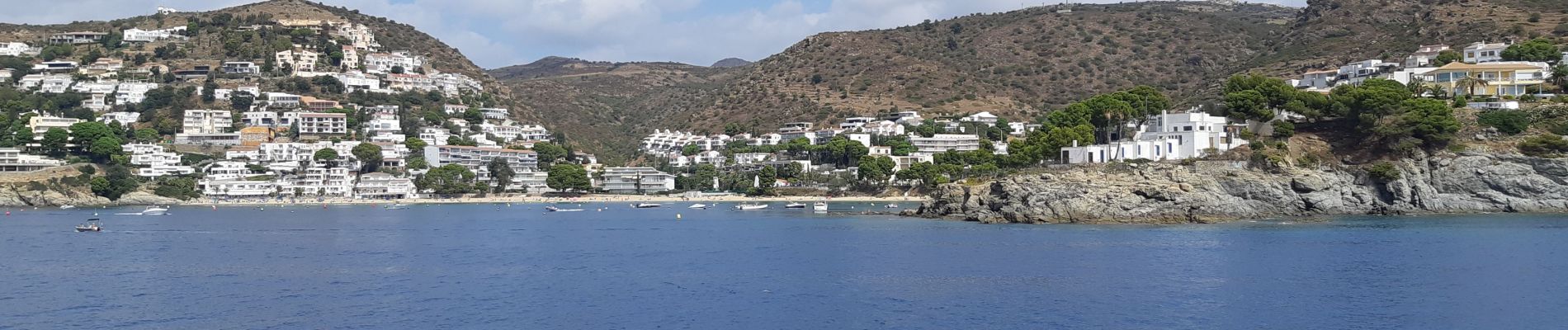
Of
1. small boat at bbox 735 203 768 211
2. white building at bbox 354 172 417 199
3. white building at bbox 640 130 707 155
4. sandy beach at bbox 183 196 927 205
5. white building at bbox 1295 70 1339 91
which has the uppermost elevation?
white building at bbox 1295 70 1339 91

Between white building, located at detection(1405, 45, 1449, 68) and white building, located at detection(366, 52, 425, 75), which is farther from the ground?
white building, located at detection(366, 52, 425, 75)

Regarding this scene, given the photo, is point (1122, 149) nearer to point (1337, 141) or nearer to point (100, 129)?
point (1337, 141)

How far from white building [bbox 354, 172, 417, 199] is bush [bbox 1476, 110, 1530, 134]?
7757 centimetres

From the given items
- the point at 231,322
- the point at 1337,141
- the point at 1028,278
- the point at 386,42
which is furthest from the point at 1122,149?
the point at 386,42

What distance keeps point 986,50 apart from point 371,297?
442 ft

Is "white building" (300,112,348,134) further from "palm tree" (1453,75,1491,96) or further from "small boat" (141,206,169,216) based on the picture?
"palm tree" (1453,75,1491,96)

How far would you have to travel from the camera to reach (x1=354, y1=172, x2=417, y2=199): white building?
110m

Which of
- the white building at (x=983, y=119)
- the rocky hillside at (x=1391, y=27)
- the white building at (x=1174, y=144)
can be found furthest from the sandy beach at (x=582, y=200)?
the rocky hillside at (x=1391, y=27)

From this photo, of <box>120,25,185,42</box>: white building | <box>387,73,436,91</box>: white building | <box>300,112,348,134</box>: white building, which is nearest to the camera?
<box>300,112,348,134</box>: white building

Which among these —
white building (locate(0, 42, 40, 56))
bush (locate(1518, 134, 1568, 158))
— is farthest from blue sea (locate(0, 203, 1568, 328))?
white building (locate(0, 42, 40, 56))

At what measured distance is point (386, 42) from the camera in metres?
168

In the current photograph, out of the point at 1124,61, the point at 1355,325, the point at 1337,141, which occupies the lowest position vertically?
the point at 1355,325

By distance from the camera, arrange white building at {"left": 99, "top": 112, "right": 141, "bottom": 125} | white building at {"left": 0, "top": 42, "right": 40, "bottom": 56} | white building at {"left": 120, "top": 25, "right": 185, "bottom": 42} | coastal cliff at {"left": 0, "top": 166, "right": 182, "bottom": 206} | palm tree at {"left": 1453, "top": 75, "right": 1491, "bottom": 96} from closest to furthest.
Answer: palm tree at {"left": 1453, "top": 75, "right": 1491, "bottom": 96}
coastal cliff at {"left": 0, "top": 166, "right": 182, "bottom": 206}
white building at {"left": 99, "top": 112, "right": 141, "bottom": 125}
white building at {"left": 0, "top": 42, "right": 40, "bottom": 56}
white building at {"left": 120, "top": 25, "right": 185, "bottom": 42}

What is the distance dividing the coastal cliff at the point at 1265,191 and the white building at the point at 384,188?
6075 cm
